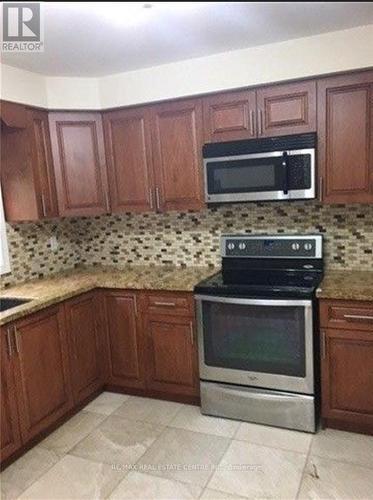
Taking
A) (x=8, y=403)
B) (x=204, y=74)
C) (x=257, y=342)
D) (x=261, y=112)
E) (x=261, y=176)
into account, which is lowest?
(x=8, y=403)

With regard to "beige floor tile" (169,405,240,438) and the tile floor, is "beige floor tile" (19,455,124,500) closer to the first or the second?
the tile floor

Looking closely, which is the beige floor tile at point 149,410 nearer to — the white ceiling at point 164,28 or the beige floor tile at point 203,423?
the beige floor tile at point 203,423

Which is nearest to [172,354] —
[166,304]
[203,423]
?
[166,304]

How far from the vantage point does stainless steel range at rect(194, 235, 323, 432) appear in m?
2.33

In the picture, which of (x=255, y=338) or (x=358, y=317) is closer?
(x=358, y=317)

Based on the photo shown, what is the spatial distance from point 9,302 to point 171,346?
109cm

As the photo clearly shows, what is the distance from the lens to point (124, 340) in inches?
114

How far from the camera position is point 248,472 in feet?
6.91

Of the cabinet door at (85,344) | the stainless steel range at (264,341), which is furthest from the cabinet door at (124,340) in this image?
the stainless steel range at (264,341)

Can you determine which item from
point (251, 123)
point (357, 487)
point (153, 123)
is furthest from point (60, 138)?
point (357, 487)

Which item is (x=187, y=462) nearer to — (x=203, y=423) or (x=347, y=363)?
(x=203, y=423)

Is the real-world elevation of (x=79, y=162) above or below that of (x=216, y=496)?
above

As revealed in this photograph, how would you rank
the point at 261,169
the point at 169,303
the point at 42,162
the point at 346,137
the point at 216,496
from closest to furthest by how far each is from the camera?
the point at 216,496 < the point at 346,137 < the point at 261,169 < the point at 169,303 < the point at 42,162

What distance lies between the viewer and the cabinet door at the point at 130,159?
285cm
